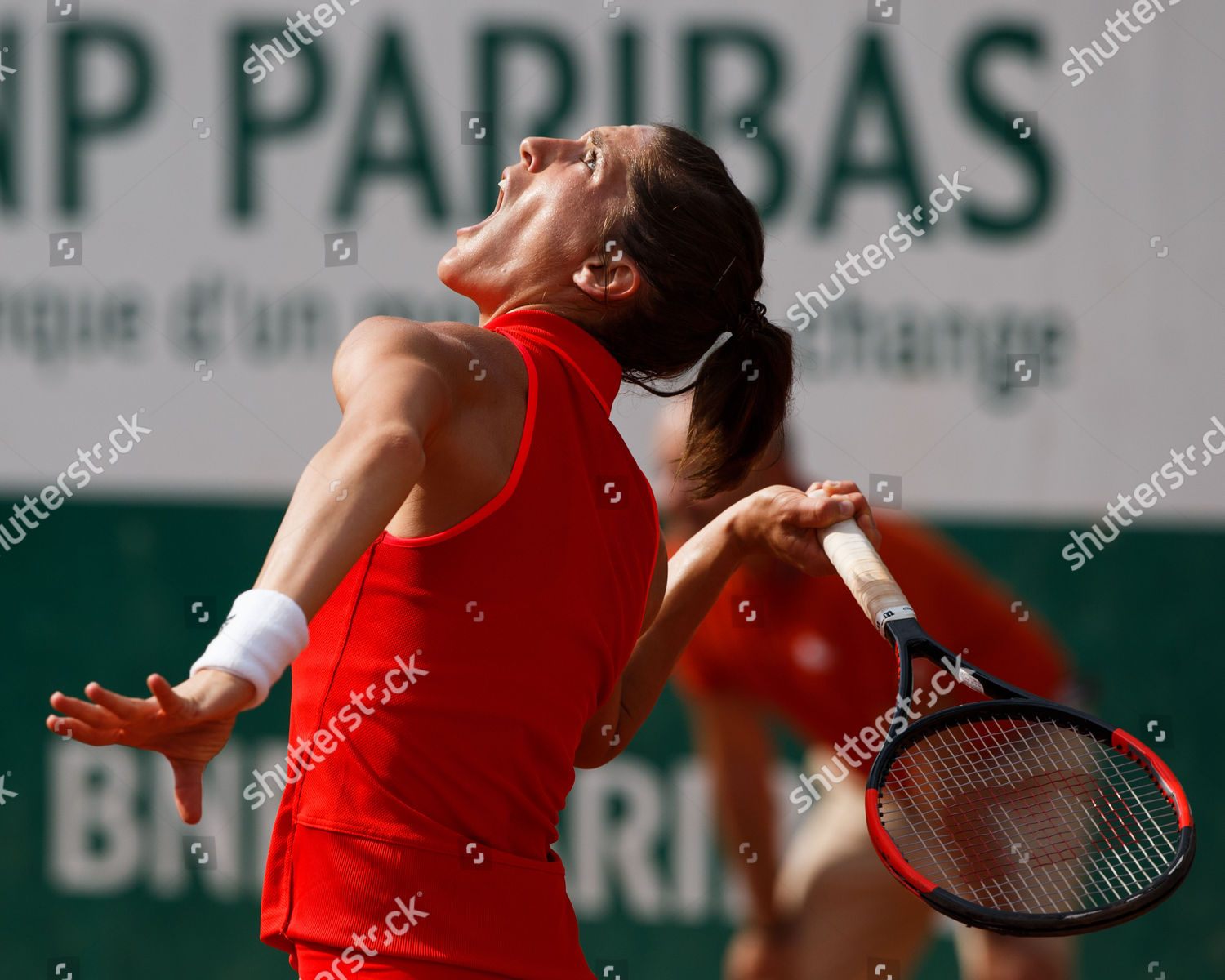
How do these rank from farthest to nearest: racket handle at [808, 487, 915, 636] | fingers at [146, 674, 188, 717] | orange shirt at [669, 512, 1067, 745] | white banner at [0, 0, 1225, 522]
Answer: white banner at [0, 0, 1225, 522] < orange shirt at [669, 512, 1067, 745] < racket handle at [808, 487, 915, 636] < fingers at [146, 674, 188, 717]

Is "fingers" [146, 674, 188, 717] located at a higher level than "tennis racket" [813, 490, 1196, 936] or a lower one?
higher

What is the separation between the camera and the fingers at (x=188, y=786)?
109 cm

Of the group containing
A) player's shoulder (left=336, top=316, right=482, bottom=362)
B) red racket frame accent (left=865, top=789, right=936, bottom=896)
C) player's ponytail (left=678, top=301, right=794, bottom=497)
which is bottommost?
red racket frame accent (left=865, top=789, right=936, bottom=896)

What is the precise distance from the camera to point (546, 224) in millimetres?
1468

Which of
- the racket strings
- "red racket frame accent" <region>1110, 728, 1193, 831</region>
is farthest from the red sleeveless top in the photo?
"red racket frame accent" <region>1110, 728, 1193, 831</region>

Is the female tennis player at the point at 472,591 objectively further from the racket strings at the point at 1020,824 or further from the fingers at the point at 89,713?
the racket strings at the point at 1020,824

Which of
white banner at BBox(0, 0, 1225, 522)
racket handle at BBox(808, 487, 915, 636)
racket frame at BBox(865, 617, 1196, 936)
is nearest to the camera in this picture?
racket frame at BBox(865, 617, 1196, 936)

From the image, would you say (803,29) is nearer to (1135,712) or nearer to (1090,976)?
(1135,712)

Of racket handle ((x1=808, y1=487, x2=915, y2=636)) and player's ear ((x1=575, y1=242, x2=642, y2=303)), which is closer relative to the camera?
player's ear ((x1=575, y1=242, x2=642, y2=303))

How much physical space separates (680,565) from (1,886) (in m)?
2.54

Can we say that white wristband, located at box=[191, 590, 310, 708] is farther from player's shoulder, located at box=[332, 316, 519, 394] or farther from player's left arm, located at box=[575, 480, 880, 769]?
player's left arm, located at box=[575, 480, 880, 769]

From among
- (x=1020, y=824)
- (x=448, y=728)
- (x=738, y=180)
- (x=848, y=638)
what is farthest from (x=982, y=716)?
(x=738, y=180)

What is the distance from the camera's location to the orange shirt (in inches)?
111

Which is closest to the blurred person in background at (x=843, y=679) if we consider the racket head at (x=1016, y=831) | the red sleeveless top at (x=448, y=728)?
the racket head at (x=1016, y=831)
